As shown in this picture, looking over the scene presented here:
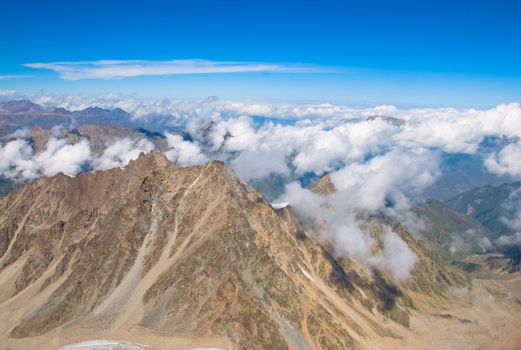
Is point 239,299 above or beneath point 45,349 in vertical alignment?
above

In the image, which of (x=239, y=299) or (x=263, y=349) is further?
(x=239, y=299)

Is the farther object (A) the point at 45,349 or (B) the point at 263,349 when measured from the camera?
(A) the point at 45,349

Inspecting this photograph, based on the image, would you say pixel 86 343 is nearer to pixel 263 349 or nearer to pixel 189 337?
pixel 189 337

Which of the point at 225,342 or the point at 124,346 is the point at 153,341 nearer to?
the point at 124,346

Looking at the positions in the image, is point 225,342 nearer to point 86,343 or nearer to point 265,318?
point 265,318

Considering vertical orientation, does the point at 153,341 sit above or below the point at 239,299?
below

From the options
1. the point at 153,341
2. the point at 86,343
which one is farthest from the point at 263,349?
the point at 86,343

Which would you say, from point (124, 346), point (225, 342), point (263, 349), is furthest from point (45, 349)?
point (263, 349)
